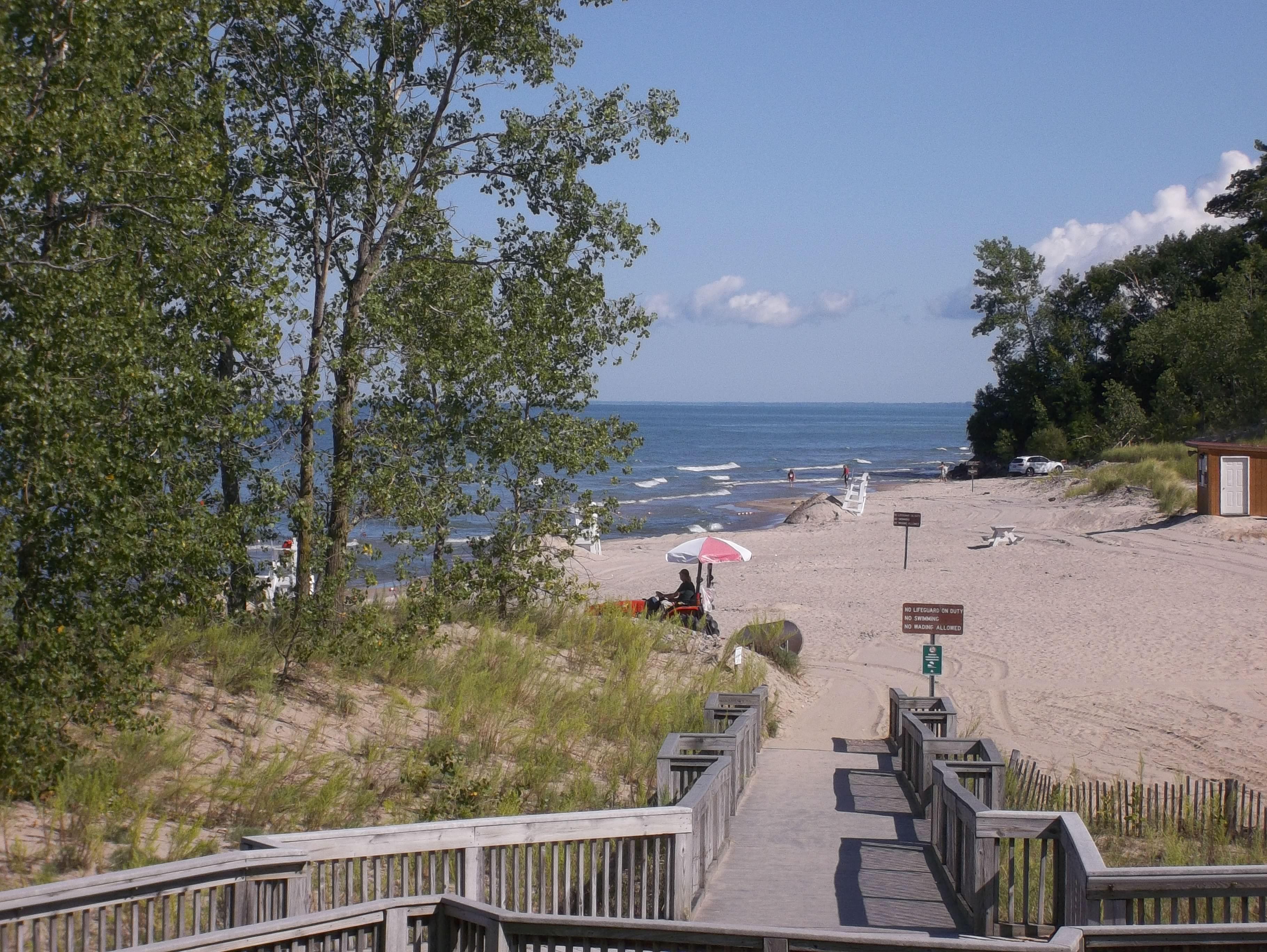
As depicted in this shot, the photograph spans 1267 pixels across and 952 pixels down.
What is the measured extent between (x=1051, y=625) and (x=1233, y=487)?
551 inches

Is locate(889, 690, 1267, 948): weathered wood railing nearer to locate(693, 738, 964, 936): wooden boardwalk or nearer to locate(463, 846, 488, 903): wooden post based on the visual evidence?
locate(693, 738, 964, 936): wooden boardwalk

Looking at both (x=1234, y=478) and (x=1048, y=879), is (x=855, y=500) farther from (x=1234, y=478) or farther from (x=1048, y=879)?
(x=1048, y=879)

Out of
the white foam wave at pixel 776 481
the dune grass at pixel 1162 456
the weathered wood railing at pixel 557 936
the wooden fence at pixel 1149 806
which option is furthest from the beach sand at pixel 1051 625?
the white foam wave at pixel 776 481

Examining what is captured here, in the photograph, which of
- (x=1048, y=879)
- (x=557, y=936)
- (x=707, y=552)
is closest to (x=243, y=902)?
(x=557, y=936)

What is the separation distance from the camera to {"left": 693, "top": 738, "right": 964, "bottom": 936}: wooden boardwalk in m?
6.26

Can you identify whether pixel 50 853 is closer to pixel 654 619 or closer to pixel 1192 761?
pixel 654 619

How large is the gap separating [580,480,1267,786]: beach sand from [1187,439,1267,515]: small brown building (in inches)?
26.7

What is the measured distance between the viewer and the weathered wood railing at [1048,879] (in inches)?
180

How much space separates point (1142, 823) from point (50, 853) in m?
8.26

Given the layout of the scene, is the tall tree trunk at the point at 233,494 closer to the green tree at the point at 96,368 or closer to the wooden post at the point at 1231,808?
the green tree at the point at 96,368

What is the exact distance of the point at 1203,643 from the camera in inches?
766

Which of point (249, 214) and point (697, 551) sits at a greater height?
point (249, 214)

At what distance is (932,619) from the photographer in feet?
41.3

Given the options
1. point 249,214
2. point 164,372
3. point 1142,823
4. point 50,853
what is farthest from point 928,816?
point 249,214
